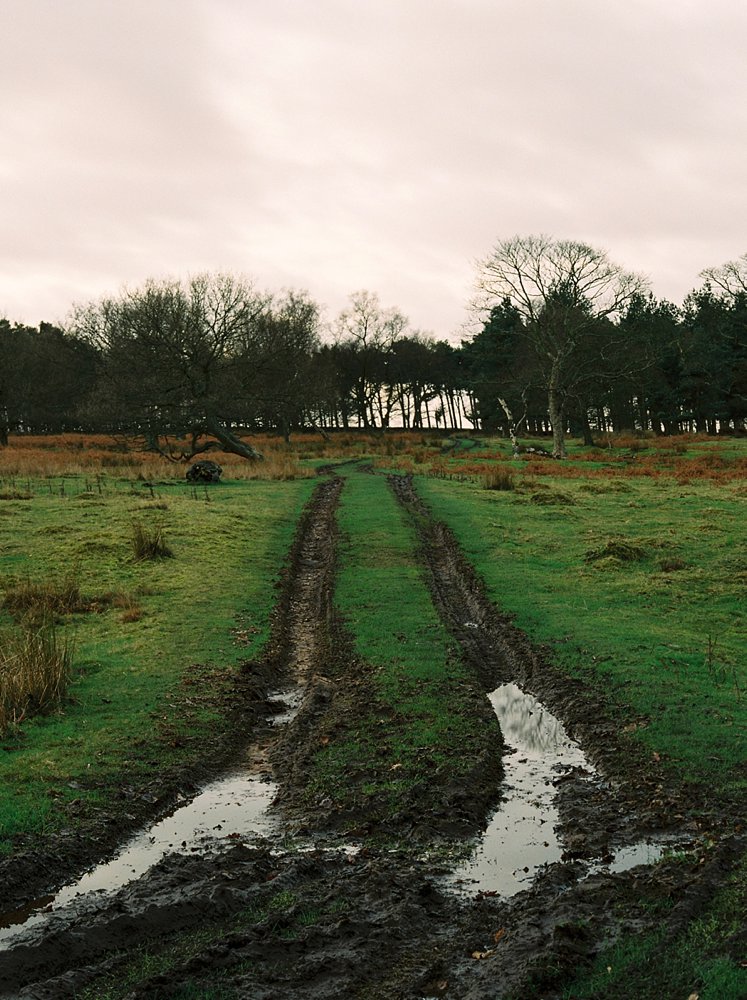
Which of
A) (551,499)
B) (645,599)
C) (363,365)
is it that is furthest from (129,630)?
(363,365)

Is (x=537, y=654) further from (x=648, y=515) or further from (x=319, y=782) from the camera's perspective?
(x=648, y=515)

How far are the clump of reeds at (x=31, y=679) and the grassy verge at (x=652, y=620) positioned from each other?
7.38 meters

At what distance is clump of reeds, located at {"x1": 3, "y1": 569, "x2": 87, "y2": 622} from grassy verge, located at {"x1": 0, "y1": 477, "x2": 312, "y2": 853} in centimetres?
11

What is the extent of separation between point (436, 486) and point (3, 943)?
99.4 feet

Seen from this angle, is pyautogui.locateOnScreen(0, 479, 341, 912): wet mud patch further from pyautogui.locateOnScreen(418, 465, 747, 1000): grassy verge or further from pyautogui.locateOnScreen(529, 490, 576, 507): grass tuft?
pyautogui.locateOnScreen(529, 490, 576, 507): grass tuft

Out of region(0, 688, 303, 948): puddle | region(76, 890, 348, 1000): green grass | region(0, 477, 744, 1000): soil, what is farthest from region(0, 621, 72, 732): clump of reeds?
region(76, 890, 348, 1000): green grass

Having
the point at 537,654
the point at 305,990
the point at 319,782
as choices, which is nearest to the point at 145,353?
the point at 537,654

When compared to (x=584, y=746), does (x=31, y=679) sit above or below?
above

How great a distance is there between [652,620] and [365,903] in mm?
9912

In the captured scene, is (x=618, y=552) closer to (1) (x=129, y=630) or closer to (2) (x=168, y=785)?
(1) (x=129, y=630)

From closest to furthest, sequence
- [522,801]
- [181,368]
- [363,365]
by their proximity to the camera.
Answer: [522,801] < [181,368] < [363,365]

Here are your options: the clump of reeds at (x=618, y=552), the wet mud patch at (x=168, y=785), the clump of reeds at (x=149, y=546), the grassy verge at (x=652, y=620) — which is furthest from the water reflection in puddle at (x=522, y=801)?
the clump of reeds at (x=149, y=546)

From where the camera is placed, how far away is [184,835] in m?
8.09

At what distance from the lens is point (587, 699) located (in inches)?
448
